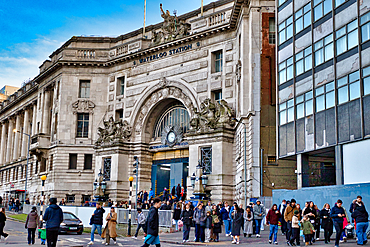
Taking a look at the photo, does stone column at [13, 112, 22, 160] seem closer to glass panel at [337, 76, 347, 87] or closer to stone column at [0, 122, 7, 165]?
stone column at [0, 122, 7, 165]

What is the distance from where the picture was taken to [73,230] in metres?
28.7

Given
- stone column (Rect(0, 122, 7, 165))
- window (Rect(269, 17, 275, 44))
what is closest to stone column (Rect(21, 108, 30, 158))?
stone column (Rect(0, 122, 7, 165))

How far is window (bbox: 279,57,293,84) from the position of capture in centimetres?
3322

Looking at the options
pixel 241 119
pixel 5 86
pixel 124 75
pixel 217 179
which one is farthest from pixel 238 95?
pixel 5 86

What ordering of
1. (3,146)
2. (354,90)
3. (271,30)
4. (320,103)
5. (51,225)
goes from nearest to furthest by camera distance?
(51,225)
(354,90)
(320,103)
(271,30)
(3,146)

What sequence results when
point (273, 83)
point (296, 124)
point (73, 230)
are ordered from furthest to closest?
point (273, 83) < point (296, 124) < point (73, 230)

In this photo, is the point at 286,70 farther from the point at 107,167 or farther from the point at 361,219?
the point at 107,167

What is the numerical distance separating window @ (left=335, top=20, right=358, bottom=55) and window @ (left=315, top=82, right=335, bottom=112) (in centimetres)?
220

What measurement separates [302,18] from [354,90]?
25.8 feet

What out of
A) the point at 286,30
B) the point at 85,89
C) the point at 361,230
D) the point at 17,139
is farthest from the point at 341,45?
the point at 17,139

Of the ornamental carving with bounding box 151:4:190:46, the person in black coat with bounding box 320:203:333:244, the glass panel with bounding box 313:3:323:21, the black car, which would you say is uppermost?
the ornamental carving with bounding box 151:4:190:46

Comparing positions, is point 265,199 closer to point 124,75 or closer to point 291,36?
point 291,36

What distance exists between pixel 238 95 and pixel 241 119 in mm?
4623

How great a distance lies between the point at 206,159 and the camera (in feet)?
145
